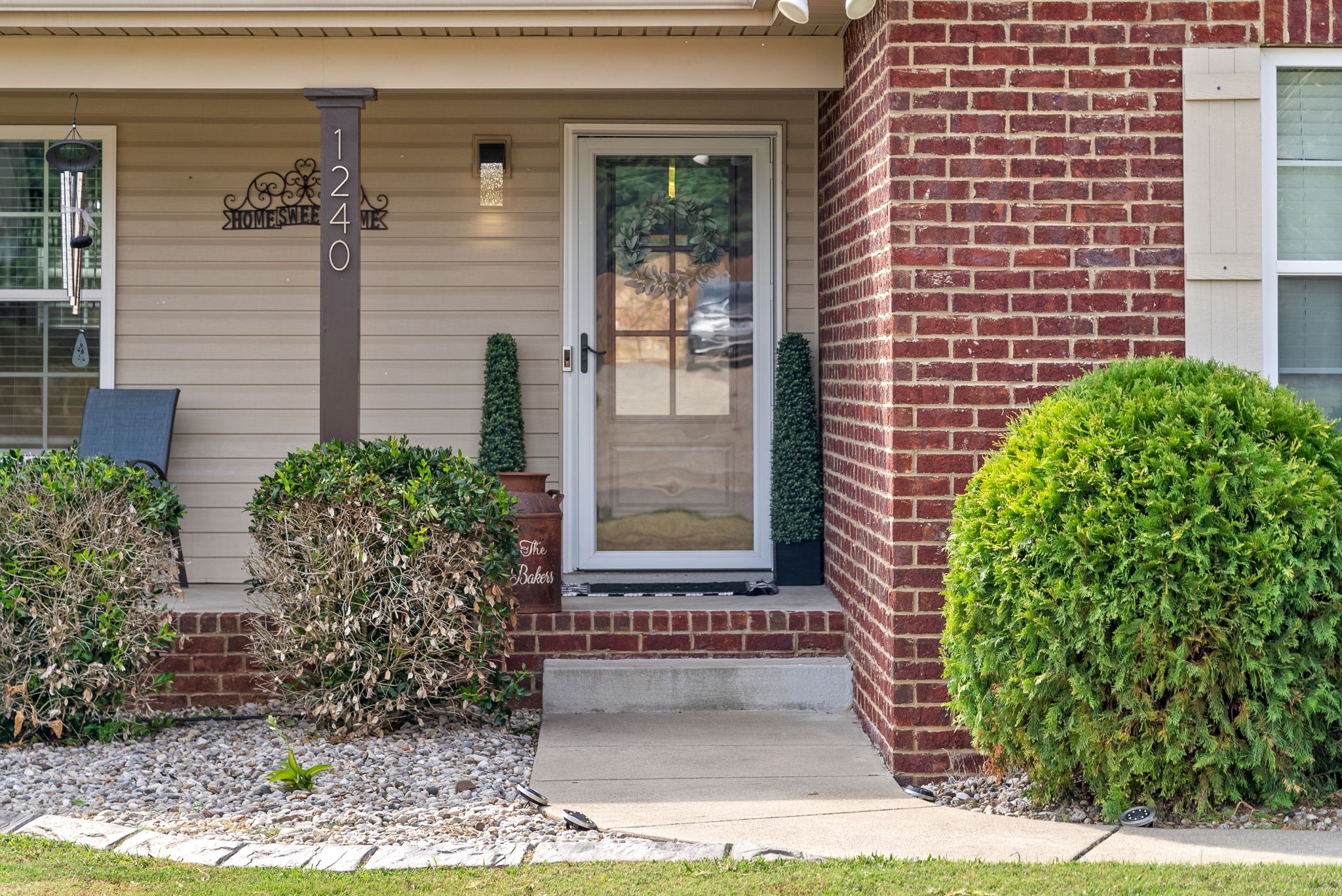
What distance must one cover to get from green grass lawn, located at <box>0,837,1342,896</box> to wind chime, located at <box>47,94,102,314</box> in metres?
3.01

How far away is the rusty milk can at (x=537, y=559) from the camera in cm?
515

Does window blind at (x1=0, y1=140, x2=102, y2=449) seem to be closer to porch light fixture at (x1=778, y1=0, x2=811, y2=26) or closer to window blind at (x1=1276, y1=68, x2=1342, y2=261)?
porch light fixture at (x1=778, y1=0, x2=811, y2=26)

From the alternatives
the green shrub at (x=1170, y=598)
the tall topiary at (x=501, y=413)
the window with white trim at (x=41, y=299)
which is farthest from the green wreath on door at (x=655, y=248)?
the green shrub at (x=1170, y=598)

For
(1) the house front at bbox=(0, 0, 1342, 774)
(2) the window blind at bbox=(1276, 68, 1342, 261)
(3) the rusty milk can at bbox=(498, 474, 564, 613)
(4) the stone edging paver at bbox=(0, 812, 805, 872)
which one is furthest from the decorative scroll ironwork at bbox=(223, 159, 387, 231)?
(2) the window blind at bbox=(1276, 68, 1342, 261)

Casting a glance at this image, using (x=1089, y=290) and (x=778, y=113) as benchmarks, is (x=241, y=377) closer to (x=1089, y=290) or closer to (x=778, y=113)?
(x=778, y=113)

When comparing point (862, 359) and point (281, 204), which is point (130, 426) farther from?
point (862, 359)

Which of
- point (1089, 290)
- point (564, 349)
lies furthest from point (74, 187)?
point (1089, 290)

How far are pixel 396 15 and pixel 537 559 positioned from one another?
2121mm

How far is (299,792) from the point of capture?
3.98 m

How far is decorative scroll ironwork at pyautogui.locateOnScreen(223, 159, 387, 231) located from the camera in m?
6.17

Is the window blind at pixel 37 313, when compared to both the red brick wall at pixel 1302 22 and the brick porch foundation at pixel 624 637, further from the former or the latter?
the red brick wall at pixel 1302 22

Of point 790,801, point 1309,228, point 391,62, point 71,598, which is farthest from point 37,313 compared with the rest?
point 1309,228

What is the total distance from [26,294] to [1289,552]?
5.50 m

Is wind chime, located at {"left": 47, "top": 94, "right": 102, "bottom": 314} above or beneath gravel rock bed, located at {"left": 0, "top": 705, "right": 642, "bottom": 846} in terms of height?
above
